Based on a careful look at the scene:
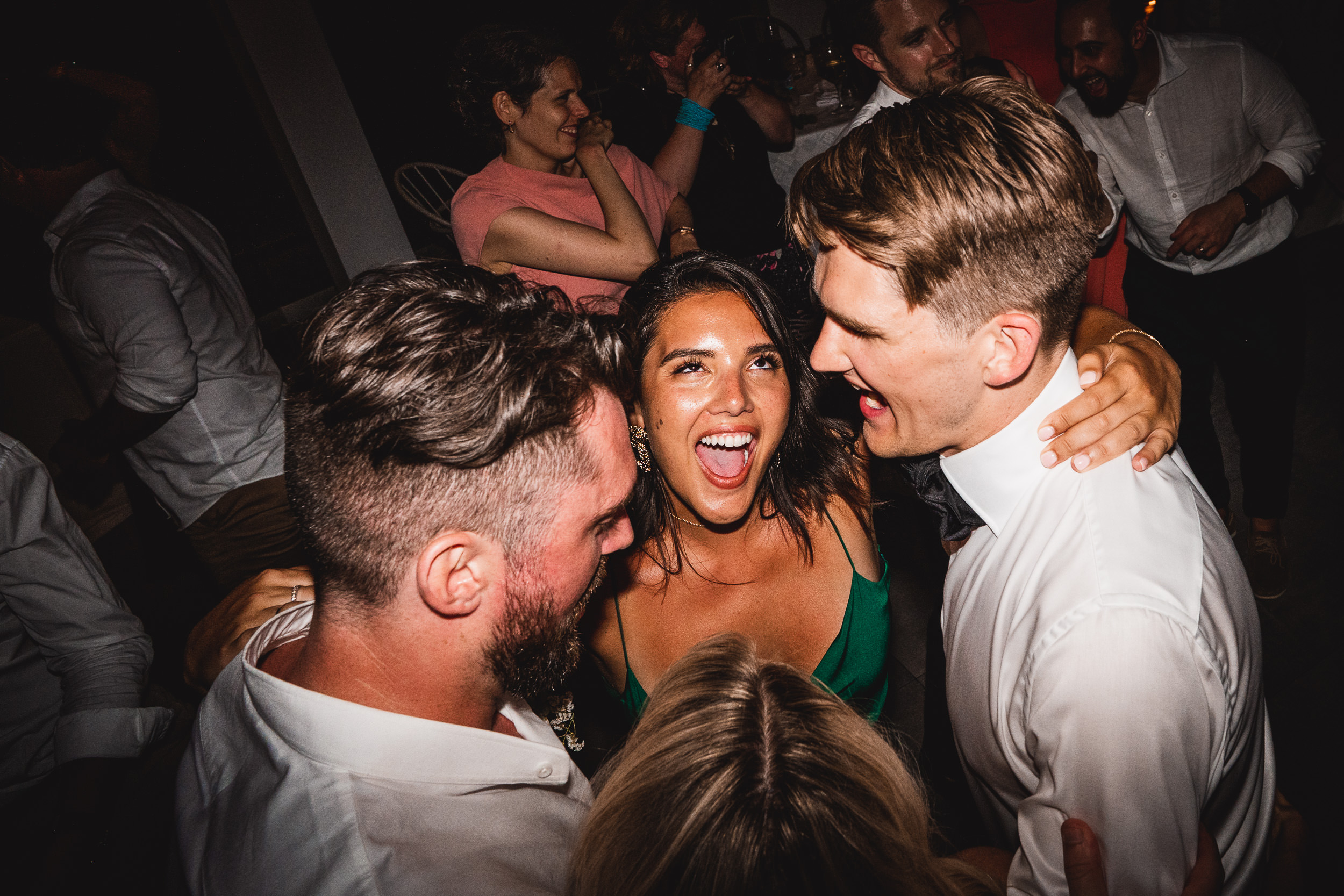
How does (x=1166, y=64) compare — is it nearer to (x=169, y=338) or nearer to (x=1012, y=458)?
(x=1012, y=458)

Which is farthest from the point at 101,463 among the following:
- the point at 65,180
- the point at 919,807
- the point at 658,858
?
the point at 919,807

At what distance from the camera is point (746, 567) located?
2.07m

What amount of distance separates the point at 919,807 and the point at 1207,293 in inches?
112

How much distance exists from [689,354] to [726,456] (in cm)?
31

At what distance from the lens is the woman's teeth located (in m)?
1.94

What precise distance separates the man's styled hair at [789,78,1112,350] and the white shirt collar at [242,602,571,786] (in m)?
1.07

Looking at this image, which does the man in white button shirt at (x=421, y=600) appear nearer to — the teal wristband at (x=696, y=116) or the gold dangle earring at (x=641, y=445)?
the gold dangle earring at (x=641, y=445)

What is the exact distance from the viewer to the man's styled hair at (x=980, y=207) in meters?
1.24

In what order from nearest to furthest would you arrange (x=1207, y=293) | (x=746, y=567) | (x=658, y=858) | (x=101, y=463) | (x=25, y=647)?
(x=658, y=858) < (x=25, y=647) < (x=746, y=567) < (x=101, y=463) < (x=1207, y=293)

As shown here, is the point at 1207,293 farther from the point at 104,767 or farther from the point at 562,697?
the point at 104,767

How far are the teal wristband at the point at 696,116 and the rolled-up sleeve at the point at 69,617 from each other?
7.95 ft

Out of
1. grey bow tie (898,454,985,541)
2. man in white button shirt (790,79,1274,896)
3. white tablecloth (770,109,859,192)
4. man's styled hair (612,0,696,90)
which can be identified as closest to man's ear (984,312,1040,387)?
man in white button shirt (790,79,1274,896)

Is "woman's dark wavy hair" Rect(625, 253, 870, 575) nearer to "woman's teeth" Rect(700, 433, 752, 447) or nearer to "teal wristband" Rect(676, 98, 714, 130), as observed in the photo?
"woman's teeth" Rect(700, 433, 752, 447)

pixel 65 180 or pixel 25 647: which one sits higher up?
pixel 65 180
